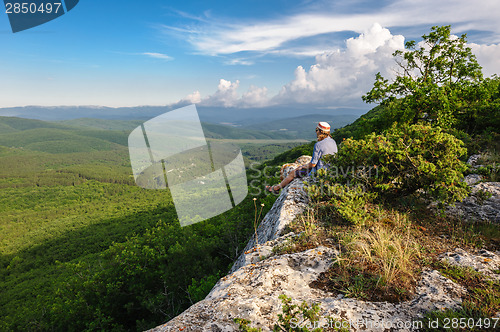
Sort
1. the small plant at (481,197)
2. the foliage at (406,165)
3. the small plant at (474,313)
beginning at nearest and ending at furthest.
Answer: the small plant at (474,313) < the foliage at (406,165) < the small plant at (481,197)

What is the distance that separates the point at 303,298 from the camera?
3.50 m

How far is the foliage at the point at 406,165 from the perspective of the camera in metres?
4.86

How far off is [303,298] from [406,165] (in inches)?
155

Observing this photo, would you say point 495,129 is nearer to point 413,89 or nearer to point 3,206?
point 413,89

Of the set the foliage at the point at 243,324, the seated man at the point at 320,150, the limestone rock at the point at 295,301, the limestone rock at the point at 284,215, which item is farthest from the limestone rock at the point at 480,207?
the foliage at the point at 243,324

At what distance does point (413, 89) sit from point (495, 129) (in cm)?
430

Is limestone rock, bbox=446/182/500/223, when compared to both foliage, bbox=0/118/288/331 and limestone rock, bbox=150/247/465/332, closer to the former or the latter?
limestone rock, bbox=150/247/465/332

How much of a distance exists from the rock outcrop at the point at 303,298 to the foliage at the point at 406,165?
1.44 m

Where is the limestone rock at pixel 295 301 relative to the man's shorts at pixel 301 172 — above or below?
below

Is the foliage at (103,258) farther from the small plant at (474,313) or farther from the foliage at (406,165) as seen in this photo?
the small plant at (474,313)

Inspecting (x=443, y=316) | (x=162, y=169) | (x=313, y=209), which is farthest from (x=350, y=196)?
(x=162, y=169)

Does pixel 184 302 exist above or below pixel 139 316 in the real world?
above

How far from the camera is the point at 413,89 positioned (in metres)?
13.7

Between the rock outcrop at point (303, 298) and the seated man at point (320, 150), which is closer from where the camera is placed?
the rock outcrop at point (303, 298)
